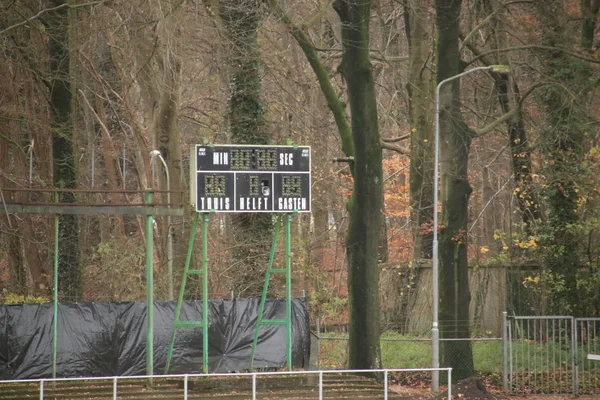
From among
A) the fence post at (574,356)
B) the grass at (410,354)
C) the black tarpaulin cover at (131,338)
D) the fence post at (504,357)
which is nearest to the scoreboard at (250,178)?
the black tarpaulin cover at (131,338)

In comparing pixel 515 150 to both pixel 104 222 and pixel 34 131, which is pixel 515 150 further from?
pixel 104 222

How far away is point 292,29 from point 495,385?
12.1 meters

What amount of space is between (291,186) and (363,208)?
2.38 metres

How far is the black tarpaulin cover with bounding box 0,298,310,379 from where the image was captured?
86.1 feet

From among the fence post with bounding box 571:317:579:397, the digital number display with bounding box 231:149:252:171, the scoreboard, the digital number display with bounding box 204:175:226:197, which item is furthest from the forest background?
the fence post with bounding box 571:317:579:397

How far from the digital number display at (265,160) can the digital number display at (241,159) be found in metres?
0.23

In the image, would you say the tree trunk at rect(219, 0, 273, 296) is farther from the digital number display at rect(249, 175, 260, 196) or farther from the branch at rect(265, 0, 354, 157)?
the digital number display at rect(249, 175, 260, 196)

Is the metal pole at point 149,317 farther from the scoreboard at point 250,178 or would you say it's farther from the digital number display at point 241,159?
the digital number display at point 241,159

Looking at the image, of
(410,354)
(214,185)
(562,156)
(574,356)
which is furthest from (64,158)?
(574,356)

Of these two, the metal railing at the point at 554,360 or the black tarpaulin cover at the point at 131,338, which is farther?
the metal railing at the point at 554,360

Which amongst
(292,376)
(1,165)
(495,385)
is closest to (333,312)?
(495,385)

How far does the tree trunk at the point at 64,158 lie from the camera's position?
28.8m

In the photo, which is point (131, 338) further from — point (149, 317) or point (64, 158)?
point (64, 158)

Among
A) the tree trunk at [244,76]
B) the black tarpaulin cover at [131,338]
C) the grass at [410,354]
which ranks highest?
the tree trunk at [244,76]
